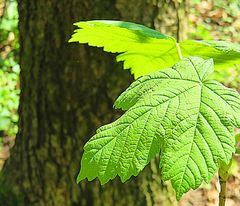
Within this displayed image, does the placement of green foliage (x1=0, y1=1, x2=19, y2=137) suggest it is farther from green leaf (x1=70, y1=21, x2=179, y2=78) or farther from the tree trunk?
green leaf (x1=70, y1=21, x2=179, y2=78)

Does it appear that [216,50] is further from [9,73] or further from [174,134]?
[9,73]

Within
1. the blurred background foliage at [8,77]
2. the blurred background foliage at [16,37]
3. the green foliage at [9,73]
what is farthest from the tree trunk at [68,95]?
the green foliage at [9,73]

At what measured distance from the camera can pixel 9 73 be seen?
476cm

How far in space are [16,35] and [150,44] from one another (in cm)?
397

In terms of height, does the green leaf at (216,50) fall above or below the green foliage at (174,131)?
above

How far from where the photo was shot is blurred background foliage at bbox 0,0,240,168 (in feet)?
14.2

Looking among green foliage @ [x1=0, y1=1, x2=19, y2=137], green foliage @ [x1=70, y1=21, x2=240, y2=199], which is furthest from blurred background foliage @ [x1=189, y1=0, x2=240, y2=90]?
green foliage @ [x1=70, y1=21, x2=240, y2=199]

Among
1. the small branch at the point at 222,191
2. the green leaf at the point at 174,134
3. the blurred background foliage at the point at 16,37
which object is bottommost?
the small branch at the point at 222,191

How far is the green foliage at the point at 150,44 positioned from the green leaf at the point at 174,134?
220mm

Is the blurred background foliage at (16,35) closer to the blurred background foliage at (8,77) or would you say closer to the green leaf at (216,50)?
the blurred background foliage at (8,77)

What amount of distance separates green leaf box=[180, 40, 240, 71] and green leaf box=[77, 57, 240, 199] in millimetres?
196

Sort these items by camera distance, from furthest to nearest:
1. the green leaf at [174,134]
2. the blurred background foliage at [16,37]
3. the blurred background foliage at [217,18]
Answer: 1. the blurred background foliage at [217,18]
2. the blurred background foliage at [16,37]
3. the green leaf at [174,134]

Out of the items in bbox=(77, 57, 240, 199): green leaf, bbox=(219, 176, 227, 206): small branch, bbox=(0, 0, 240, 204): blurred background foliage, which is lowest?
bbox=(219, 176, 227, 206): small branch

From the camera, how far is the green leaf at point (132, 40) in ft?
3.59
